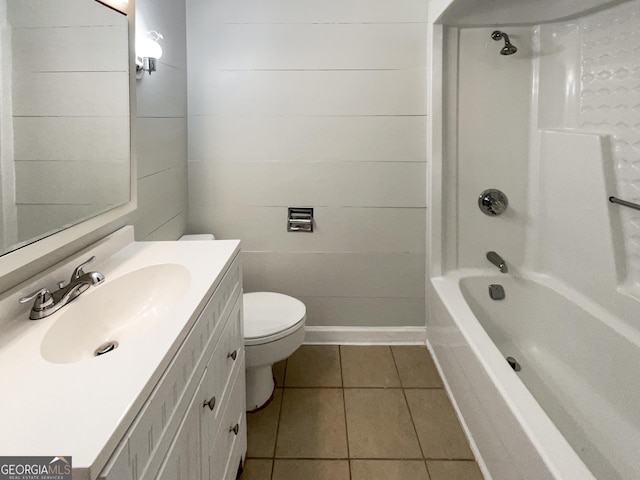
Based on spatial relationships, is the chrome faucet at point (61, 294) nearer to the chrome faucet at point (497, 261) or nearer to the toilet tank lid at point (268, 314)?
the toilet tank lid at point (268, 314)

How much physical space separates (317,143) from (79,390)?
6.39 feet

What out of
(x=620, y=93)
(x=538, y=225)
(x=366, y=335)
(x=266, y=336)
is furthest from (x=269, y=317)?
(x=620, y=93)

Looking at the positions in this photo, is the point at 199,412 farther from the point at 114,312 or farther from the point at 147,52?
the point at 147,52

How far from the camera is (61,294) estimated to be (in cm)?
106

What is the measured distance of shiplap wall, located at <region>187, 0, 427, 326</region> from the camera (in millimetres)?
2354

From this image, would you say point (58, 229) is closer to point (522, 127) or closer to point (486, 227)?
point (486, 227)

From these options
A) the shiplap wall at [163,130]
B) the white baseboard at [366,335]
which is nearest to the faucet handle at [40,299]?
the shiplap wall at [163,130]

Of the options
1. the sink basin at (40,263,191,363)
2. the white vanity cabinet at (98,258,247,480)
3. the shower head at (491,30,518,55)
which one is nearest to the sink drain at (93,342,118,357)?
the sink basin at (40,263,191,363)

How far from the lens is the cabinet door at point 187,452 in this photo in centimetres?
83

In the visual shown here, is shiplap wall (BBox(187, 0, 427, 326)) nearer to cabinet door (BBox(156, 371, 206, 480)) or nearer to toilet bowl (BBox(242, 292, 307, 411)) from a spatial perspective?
toilet bowl (BBox(242, 292, 307, 411))

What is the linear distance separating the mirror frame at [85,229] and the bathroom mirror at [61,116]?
1 cm

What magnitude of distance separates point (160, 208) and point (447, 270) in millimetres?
1556

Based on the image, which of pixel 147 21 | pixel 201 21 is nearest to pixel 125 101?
pixel 147 21

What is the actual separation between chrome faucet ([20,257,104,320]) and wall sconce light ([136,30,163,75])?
899 millimetres
